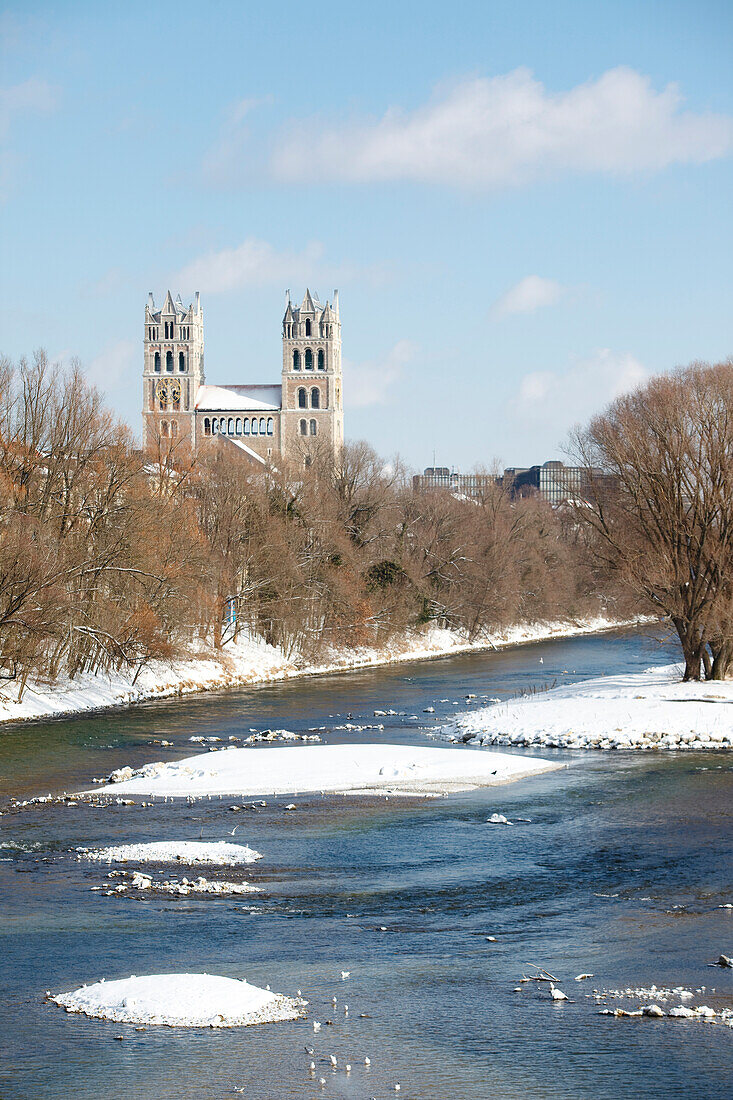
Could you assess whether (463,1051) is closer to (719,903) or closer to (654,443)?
(719,903)

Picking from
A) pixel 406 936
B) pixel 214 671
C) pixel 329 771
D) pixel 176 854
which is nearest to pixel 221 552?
pixel 214 671

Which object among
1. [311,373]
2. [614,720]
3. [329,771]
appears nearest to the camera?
[329,771]

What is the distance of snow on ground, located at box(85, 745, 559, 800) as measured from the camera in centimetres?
2858

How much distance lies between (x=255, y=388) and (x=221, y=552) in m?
123

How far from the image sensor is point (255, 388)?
182750 mm

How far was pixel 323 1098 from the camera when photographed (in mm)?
11383

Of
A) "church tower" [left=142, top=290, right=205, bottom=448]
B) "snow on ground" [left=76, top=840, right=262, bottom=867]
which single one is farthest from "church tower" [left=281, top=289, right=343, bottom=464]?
"snow on ground" [left=76, top=840, right=262, bottom=867]

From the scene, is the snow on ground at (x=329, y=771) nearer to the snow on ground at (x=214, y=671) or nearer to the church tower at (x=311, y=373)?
the snow on ground at (x=214, y=671)

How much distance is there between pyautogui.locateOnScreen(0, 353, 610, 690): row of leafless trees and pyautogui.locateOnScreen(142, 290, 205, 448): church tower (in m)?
89.4

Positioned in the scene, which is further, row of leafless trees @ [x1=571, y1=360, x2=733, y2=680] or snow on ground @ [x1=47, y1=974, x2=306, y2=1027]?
row of leafless trees @ [x1=571, y1=360, x2=733, y2=680]

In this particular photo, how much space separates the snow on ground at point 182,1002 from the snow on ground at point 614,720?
22.8 meters

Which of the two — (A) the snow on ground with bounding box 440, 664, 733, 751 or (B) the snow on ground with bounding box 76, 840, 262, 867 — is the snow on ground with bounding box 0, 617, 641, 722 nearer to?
(A) the snow on ground with bounding box 440, 664, 733, 751

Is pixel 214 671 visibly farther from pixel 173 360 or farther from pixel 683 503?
pixel 173 360

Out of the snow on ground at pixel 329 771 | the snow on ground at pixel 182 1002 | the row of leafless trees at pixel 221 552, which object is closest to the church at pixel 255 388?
the row of leafless trees at pixel 221 552
